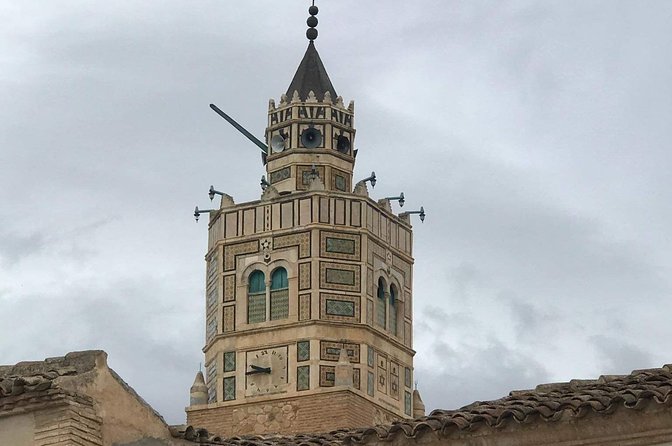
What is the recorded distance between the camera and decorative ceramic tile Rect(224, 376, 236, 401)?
170 feet

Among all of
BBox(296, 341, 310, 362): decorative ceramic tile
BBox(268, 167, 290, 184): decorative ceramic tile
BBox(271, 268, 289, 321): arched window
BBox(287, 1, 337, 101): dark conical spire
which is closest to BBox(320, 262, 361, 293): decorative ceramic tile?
BBox(271, 268, 289, 321): arched window

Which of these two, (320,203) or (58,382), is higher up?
(320,203)

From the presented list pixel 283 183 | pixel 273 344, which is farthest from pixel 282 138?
pixel 273 344

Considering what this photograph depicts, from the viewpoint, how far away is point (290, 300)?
5159 centimetres

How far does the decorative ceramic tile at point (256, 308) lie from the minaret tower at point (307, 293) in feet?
0.11

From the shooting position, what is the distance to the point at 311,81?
54.8 meters

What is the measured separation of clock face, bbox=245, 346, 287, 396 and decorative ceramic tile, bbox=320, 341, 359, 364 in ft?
2.98

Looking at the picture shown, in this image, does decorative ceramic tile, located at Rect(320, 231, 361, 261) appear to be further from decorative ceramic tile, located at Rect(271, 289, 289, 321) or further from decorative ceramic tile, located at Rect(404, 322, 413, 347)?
decorative ceramic tile, located at Rect(404, 322, 413, 347)

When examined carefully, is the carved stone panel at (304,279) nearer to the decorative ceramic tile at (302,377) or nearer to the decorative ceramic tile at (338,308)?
the decorative ceramic tile at (338,308)

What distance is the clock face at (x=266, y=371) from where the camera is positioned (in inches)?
2013

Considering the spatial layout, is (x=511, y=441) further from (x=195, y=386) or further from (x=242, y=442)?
(x=195, y=386)

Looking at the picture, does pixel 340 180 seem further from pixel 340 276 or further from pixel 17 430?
pixel 17 430

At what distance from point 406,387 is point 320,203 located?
4858 mm

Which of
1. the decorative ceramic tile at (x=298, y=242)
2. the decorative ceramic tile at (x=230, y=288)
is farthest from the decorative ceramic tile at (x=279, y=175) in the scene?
the decorative ceramic tile at (x=230, y=288)
